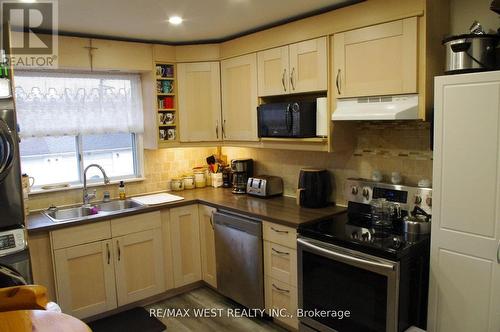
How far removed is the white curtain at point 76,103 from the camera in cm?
303

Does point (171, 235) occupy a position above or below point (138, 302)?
above

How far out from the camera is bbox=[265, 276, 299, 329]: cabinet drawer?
261 cm

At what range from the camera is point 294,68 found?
2.82 m

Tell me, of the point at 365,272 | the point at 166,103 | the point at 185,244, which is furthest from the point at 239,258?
the point at 166,103

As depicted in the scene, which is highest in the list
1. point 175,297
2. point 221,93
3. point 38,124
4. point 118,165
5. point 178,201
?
point 221,93

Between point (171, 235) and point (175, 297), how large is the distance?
57cm

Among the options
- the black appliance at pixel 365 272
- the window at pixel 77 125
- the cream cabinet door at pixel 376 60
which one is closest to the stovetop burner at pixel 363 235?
the black appliance at pixel 365 272

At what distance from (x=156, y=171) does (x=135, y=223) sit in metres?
0.80

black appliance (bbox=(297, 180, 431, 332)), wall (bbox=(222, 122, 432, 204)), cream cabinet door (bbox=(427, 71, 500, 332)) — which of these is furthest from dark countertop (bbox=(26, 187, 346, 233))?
cream cabinet door (bbox=(427, 71, 500, 332))

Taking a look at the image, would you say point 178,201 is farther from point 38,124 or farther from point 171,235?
point 38,124

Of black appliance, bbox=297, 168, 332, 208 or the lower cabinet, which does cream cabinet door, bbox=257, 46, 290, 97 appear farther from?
the lower cabinet

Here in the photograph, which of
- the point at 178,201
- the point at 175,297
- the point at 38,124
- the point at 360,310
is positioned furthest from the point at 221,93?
the point at 360,310

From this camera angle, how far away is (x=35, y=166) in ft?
10.4

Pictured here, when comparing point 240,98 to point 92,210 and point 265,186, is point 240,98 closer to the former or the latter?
point 265,186
